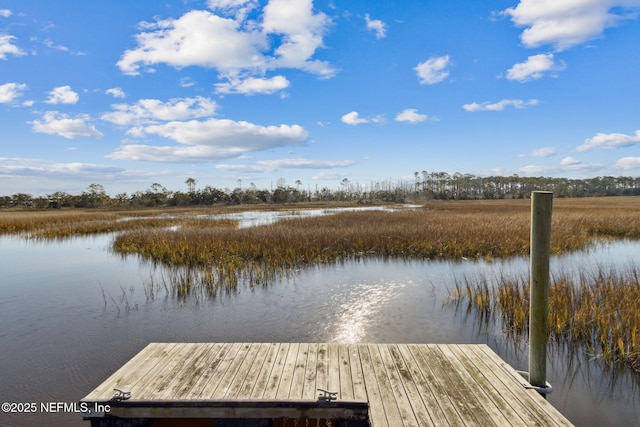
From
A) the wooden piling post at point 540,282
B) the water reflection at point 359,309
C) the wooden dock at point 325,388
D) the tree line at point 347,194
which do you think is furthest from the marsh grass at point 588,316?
the tree line at point 347,194

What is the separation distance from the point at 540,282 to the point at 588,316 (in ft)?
11.1

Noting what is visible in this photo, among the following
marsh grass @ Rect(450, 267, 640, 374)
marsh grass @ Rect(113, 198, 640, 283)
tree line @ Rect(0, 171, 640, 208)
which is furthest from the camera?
tree line @ Rect(0, 171, 640, 208)

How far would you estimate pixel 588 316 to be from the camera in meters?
6.15

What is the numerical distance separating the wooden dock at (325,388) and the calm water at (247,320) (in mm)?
1426

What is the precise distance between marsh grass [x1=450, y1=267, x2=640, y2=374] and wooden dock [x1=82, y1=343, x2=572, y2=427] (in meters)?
2.61

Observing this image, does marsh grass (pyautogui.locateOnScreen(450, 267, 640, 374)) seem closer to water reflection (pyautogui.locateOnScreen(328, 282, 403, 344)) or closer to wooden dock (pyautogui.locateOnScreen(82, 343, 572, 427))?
water reflection (pyautogui.locateOnScreen(328, 282, 403, 344))

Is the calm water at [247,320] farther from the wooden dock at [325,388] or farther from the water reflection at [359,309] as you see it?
the wooden dock at [325,388]

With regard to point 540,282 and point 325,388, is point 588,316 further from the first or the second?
point 325,388

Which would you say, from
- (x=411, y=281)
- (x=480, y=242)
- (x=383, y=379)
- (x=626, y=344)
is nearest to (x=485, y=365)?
(x=383, y=379)

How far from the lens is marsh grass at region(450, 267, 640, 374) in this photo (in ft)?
17.3

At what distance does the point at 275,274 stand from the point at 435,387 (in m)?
8.19

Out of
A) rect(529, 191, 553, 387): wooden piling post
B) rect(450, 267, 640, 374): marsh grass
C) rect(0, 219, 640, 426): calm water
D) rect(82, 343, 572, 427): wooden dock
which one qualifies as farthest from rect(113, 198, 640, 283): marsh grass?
rect(529, 191, 553, 387): wooden piling post

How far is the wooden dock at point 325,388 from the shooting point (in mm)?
3211

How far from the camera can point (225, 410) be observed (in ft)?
11.1
